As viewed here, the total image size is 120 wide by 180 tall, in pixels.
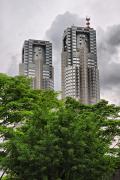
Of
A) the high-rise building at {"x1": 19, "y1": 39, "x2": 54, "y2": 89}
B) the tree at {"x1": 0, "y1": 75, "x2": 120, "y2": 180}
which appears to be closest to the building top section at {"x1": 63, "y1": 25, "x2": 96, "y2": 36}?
the high-rise building at {"x1": 19, "y1": 39, "x2": 54, "y2": 89}

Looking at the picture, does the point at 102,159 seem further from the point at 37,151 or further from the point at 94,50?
the point at 94,50

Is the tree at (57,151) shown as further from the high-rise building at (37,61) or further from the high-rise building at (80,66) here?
the high-rise building at (37,61)

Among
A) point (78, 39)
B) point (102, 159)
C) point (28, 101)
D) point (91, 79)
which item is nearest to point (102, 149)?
point (102, 159)

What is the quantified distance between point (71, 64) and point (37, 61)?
943 inches

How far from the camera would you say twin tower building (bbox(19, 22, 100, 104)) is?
495 feet

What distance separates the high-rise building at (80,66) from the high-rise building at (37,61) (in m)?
9.73

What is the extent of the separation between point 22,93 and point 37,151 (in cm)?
1039

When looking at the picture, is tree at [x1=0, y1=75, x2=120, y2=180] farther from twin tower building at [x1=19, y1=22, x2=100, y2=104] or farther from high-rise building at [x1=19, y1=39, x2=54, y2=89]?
high-rise building at [x1=19, y1=39, x2=54, y2=89]

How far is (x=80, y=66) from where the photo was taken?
156000mm

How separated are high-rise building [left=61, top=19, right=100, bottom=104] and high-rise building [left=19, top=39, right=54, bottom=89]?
9.73 meters

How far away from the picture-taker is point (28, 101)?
34.8 meters

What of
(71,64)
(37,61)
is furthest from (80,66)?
(37,61)

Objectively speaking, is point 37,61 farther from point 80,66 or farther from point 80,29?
point 80,66

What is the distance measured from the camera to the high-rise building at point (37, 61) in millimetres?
167125
